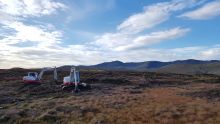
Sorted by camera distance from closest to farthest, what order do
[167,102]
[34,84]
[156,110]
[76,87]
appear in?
[156,110]
[167,102]
[76,87]
[34,84]

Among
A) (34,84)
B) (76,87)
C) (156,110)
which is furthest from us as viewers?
(34,84)

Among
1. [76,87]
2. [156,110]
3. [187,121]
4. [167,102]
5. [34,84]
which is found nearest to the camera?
[187,121]

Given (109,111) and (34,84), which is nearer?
(109,111)

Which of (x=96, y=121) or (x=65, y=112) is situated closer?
(x=96, y=121)

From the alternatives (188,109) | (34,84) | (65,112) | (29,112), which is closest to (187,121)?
(188,109)

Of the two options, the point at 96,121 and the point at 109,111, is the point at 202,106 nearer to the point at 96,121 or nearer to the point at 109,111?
the point at 109,111

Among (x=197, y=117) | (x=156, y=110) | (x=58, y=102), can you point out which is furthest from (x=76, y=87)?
(x=197, y=117)

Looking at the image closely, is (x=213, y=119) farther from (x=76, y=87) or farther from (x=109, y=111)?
(x=76, y=87)

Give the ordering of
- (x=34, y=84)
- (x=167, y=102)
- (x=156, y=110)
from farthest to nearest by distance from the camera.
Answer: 1. (x=34, y=84)
2. (x=167, y=102)
3. (x=156, y=110)
